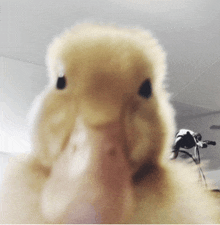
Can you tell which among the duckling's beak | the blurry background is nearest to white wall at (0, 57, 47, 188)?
the blurry background

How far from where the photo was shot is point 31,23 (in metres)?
0.53

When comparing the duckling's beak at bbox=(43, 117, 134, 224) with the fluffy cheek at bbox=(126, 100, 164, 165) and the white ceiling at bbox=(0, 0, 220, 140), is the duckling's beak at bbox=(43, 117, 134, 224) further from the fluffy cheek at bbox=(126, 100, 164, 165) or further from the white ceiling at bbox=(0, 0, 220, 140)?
the white ceiling at bbox=(0, 0, 220, 140)

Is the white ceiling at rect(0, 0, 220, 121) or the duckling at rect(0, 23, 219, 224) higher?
the white ceiling at rect(0, 0, 220, 121)

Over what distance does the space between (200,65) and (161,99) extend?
0.49 metres

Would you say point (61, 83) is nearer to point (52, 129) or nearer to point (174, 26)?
point (52, 129)

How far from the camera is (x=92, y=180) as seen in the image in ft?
0.51

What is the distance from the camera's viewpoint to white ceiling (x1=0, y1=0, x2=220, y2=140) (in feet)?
1.60

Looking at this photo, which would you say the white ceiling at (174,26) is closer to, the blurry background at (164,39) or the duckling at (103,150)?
the blurry background at (164,39)

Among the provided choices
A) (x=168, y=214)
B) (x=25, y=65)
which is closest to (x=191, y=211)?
(x=168, y=214)

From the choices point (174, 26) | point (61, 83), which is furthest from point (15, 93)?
point (174, 26)

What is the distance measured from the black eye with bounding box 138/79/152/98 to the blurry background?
0.20 metres

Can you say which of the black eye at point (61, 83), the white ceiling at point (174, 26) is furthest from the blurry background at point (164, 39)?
the black eye at point (61, 83)

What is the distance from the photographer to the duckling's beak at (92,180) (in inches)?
5.9

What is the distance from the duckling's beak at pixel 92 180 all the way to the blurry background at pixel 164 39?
0.70 ft
